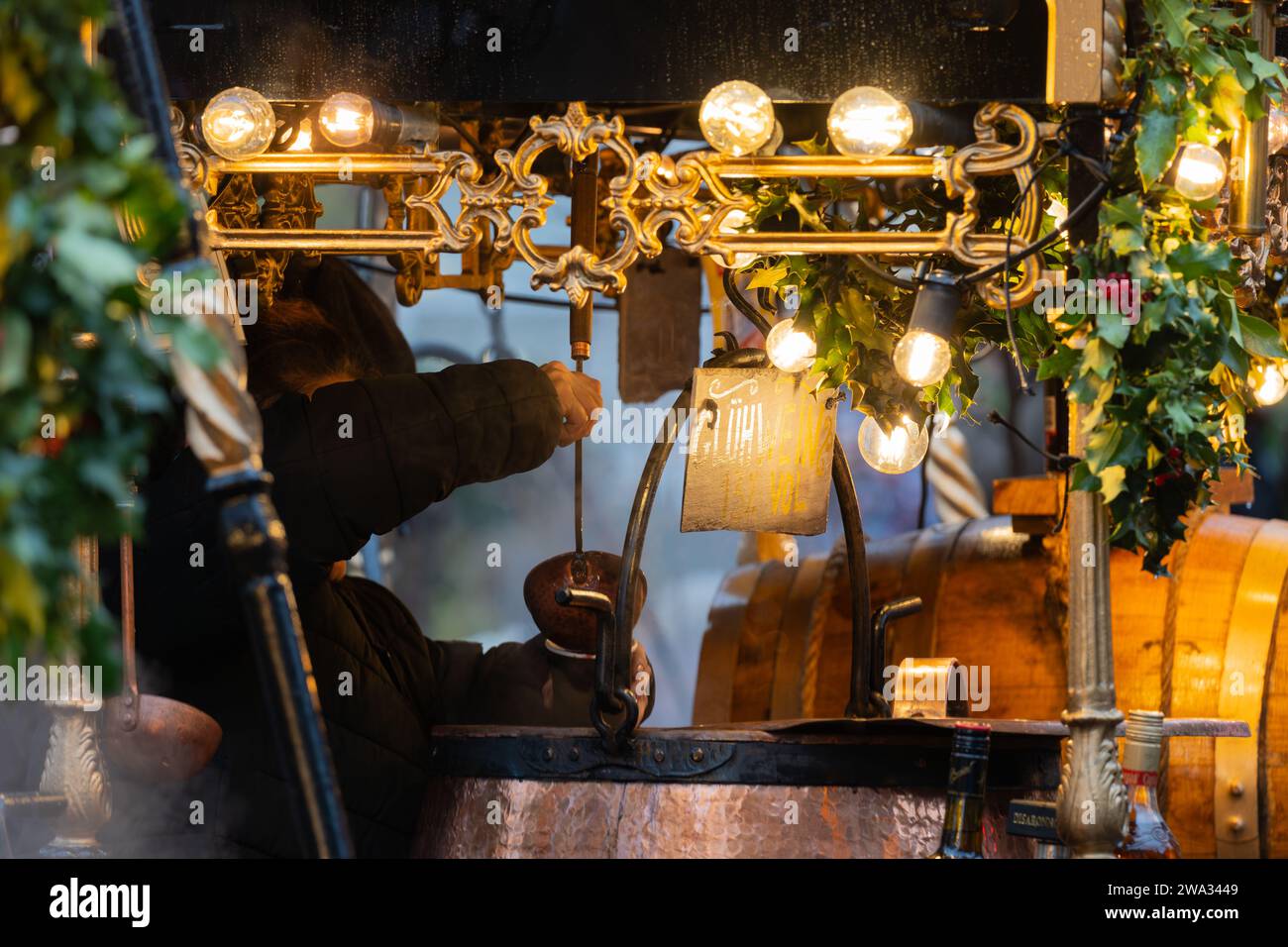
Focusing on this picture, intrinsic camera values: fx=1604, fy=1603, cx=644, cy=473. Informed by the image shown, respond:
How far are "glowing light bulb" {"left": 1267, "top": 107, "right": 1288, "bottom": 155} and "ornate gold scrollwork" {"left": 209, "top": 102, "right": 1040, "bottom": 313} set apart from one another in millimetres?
925

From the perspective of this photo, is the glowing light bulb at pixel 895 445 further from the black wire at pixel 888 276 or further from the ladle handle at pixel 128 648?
the ladle handle at pixel 128 648

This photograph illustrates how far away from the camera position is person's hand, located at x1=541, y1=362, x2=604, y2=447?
4.99 m

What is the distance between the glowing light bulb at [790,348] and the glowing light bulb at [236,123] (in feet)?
4.54

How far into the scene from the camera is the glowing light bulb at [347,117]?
11.4 ft

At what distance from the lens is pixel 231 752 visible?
439 cm

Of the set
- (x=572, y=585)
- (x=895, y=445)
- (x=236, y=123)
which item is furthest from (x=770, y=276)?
(x=236, y=123)

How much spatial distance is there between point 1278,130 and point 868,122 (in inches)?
53.1

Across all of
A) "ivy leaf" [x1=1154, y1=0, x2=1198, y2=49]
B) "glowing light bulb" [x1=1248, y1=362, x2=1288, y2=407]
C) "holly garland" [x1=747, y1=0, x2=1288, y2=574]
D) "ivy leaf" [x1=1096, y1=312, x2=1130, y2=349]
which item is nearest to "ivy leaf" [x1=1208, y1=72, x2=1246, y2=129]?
"holly garland" [x1=747, y1=0, x2=1288, y2=574]

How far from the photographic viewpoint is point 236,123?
3.47 meters

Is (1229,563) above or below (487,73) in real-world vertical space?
below

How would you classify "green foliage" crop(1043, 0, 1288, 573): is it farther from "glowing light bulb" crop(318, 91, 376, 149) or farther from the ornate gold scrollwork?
"glowing light bulb" crop(318, 91, 376, 149)

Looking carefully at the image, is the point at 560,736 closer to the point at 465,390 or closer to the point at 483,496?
the point at 465,390

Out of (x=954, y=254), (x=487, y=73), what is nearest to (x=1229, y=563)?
→ (x=954, y=254)
